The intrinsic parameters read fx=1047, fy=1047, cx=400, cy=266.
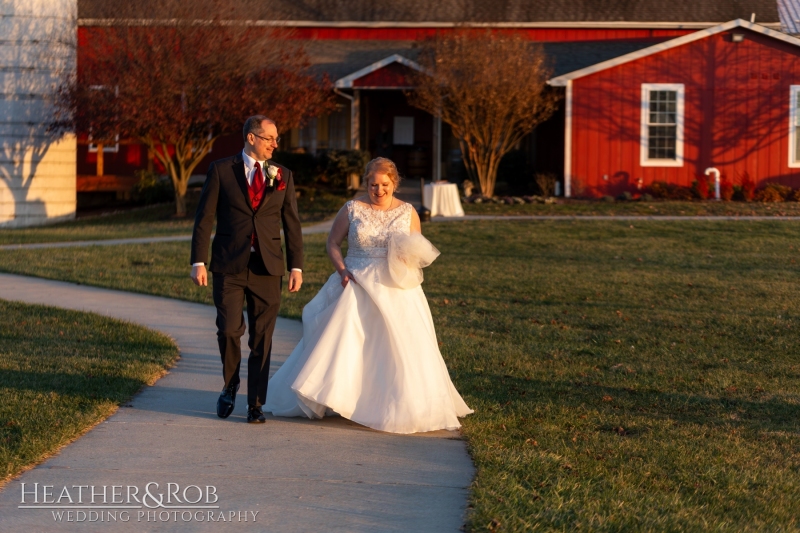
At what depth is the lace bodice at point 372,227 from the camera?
6.68 m

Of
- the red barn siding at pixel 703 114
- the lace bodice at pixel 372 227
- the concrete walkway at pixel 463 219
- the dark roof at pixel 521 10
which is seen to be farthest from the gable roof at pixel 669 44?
the lace bodice at pixel 372 227

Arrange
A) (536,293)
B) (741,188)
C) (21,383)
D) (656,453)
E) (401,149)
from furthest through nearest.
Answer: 1. (401,149)
2. (741,188)
3. (536,293)
4. (21,383)
5. (656,453)

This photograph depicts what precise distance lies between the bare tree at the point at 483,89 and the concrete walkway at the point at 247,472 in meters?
16.9

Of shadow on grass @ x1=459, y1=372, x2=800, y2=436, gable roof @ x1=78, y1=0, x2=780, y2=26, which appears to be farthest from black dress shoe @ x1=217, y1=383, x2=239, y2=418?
gable roof @ x1=78, y1=0, x2=780, y2=26

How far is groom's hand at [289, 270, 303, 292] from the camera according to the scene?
6582 mm

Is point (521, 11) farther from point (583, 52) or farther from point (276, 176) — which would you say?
point (276, 176)

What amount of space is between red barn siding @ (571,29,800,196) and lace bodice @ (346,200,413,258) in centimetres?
1920

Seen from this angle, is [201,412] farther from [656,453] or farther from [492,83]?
[492,83]

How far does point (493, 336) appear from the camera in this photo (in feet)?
32.8

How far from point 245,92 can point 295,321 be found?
1278 cm

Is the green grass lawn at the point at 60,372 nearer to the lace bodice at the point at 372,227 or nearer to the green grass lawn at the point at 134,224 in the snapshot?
the lace bodice at the point at 372,227

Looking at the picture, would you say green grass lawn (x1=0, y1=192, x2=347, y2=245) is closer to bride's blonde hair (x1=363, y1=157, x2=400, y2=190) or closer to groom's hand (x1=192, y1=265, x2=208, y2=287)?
groom's hand (x1=192, y1=265, x2=208, y2=287)

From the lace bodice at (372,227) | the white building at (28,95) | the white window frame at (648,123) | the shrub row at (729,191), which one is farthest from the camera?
the white window frame at (648,123)

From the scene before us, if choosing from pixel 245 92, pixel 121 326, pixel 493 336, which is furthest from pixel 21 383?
pixel 245 92
